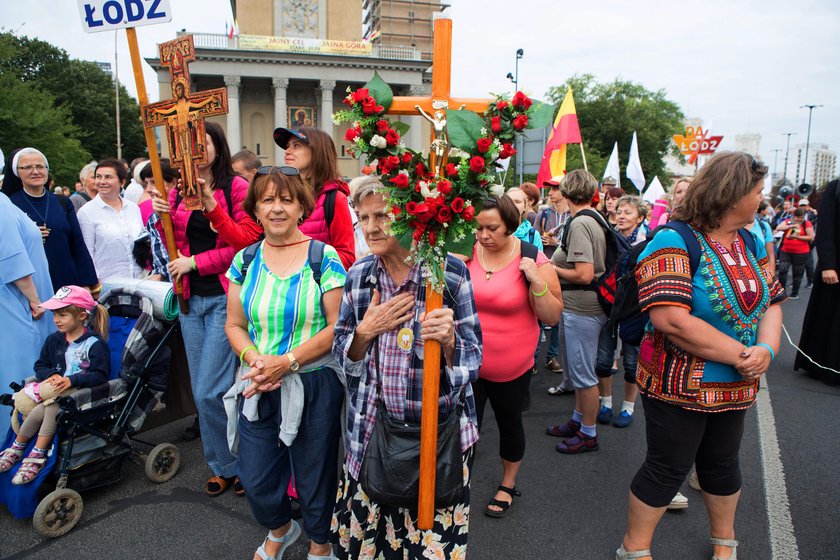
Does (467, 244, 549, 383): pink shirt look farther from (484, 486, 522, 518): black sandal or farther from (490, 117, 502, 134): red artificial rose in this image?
(490, 117, 502, 134): red artificial rose

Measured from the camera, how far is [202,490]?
145 inches

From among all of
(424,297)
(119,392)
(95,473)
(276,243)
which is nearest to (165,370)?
(119,392)

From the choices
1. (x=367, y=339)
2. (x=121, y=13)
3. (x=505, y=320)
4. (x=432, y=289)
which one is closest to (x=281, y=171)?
(x=367, y=339)

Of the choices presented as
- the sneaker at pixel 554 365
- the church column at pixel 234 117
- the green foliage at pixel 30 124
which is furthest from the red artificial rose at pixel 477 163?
the church column at pixel 234 117

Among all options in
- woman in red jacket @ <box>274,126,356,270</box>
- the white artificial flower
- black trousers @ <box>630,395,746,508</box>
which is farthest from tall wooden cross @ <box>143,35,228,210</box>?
black trousers @ <box>630,395,746,508</box>

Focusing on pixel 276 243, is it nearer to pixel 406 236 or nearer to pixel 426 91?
pixel 406 236

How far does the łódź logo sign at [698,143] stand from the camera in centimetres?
1069

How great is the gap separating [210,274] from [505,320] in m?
1.90

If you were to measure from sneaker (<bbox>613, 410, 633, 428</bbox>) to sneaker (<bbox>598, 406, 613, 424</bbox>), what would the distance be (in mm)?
67

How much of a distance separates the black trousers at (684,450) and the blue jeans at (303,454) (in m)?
1.59

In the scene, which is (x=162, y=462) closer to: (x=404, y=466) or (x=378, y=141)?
(x=404, y=466)

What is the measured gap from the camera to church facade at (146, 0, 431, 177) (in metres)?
45.0

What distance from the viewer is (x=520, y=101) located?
1.86m

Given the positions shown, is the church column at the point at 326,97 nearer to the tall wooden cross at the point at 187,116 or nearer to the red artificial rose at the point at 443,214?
the tall wooden cross at the point at 187,116
